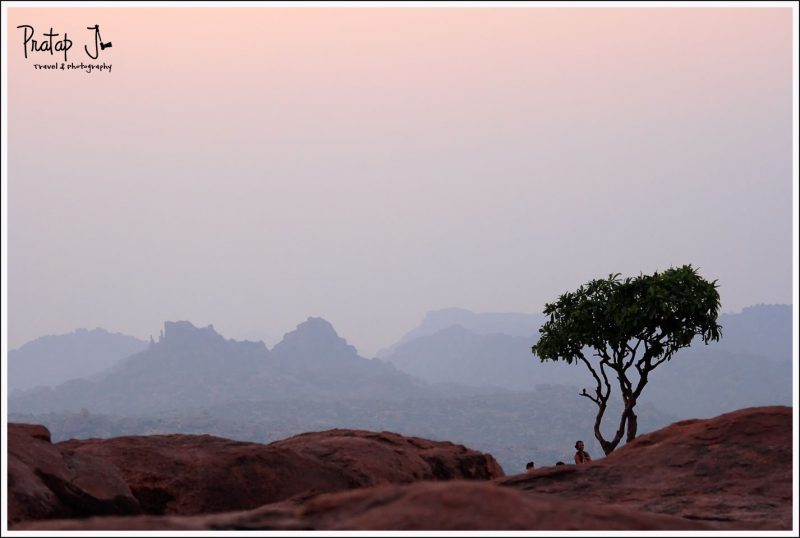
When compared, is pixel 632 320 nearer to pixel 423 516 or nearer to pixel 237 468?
pixel 237 468

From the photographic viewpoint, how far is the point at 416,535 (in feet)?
24.7

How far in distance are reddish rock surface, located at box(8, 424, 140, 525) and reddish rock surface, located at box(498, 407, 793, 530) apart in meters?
8.49

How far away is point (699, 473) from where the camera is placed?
1842cm

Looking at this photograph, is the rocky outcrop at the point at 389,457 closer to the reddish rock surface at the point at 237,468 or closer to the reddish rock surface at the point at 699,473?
the reddish rock surface at the point at 237,468

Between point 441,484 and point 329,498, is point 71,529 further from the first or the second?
point 441,484

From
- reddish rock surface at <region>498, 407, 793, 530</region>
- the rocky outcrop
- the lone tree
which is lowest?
reddish rock surface at <region>498, 407, 793, 530</region>

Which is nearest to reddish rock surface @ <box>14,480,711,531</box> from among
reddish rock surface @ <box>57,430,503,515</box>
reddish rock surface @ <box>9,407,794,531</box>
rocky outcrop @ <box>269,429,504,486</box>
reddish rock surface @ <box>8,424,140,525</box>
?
reddish rock surface @ <box>9,407,794,531</box>

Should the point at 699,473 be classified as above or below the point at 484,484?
below

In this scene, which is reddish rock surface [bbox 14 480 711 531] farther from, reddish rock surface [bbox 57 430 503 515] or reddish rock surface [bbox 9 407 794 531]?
reddish rock surface [bbox 57 430 503 515]

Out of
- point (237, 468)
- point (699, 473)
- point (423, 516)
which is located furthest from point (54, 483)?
point (699, 473)

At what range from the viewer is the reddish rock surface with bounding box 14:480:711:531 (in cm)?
789

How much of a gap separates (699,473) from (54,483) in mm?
13171

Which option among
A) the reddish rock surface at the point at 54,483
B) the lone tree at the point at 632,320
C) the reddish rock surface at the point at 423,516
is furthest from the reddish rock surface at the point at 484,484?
the lone tree at the point at 632,320

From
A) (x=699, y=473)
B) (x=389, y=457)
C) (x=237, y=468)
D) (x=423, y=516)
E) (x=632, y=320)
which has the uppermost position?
(x=632, y=320)
